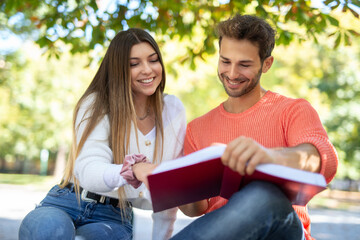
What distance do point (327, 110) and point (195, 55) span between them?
11.9 metres

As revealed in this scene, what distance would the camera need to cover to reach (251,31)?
8.72ft

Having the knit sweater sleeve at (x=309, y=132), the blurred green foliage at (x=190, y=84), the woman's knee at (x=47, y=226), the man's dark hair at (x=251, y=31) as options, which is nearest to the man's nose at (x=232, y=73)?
the man's dark hair at (x=251, y=31)

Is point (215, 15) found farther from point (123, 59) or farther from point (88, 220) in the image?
point (88, 220)

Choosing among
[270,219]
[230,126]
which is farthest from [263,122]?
[270,219]

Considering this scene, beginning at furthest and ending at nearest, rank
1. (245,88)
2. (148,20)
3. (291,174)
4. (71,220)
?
1. (148,20)
2. (245,88)
3. (71,220)
4. (291,174)

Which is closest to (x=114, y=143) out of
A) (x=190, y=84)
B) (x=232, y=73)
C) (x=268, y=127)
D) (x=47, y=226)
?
(x=47, y=226)

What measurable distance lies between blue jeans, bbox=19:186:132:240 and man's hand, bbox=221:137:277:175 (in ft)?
3.79

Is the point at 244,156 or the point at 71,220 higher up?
the point at 244,156

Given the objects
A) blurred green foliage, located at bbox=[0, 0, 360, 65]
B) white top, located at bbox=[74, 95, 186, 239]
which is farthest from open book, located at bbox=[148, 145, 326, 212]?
blurred green foliage, located at bbox=[0, 0, 360, 65]

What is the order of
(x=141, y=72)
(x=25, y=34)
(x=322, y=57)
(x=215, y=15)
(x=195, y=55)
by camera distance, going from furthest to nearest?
(x=322, y=57) < (x=25, y=34) < (x=195, y=55) < (x=215, y=15) < (x=141, y=72)

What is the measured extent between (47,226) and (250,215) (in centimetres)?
118

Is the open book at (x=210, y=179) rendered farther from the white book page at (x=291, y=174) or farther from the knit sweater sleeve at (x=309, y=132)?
the knit sweater sleeve at (x=309, y=132)

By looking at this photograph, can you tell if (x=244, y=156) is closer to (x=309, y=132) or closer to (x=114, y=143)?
(x=309, y=132)

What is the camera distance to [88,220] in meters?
2.70
